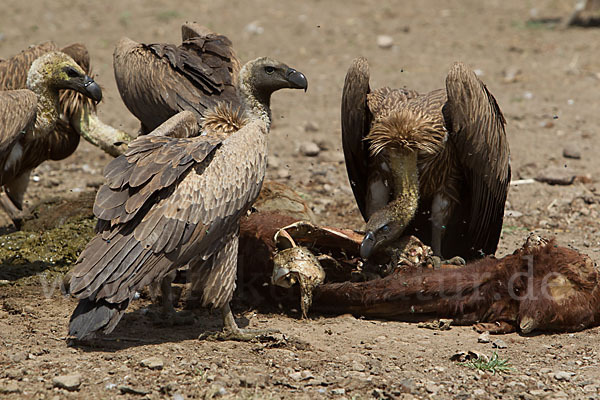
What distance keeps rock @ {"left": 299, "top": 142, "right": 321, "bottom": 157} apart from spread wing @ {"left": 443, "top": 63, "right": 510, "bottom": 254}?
2.73 m

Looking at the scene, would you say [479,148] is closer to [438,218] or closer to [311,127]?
[438,218]

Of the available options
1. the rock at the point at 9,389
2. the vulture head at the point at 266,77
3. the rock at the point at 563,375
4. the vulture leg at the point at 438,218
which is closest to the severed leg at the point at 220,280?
the vulture head at the point at 266,77

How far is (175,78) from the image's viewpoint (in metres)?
5.82

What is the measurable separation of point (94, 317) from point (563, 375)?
2.29 m

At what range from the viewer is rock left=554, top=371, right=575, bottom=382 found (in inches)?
156

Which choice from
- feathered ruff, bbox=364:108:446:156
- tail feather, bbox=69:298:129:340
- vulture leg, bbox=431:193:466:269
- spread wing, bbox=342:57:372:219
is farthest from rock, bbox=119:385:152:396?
vulture leg, bbox=431:193:466:269

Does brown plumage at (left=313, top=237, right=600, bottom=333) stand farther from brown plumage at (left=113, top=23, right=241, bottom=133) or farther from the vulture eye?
the vulture eye

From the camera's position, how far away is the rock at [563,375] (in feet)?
13.0

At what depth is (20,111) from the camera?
18.5 feet

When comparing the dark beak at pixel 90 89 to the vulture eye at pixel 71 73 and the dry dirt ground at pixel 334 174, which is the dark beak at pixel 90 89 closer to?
the vulture eye at pixel 71 73

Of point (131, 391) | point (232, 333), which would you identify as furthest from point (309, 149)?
point (131, 391)

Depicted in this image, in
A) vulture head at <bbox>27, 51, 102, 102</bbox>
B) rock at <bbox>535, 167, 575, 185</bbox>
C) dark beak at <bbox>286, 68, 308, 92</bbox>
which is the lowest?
rock at <bbox>535, 167, 575, 185</bbox>

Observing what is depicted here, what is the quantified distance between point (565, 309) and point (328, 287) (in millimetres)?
1358

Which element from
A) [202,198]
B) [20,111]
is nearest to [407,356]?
[202,198]
